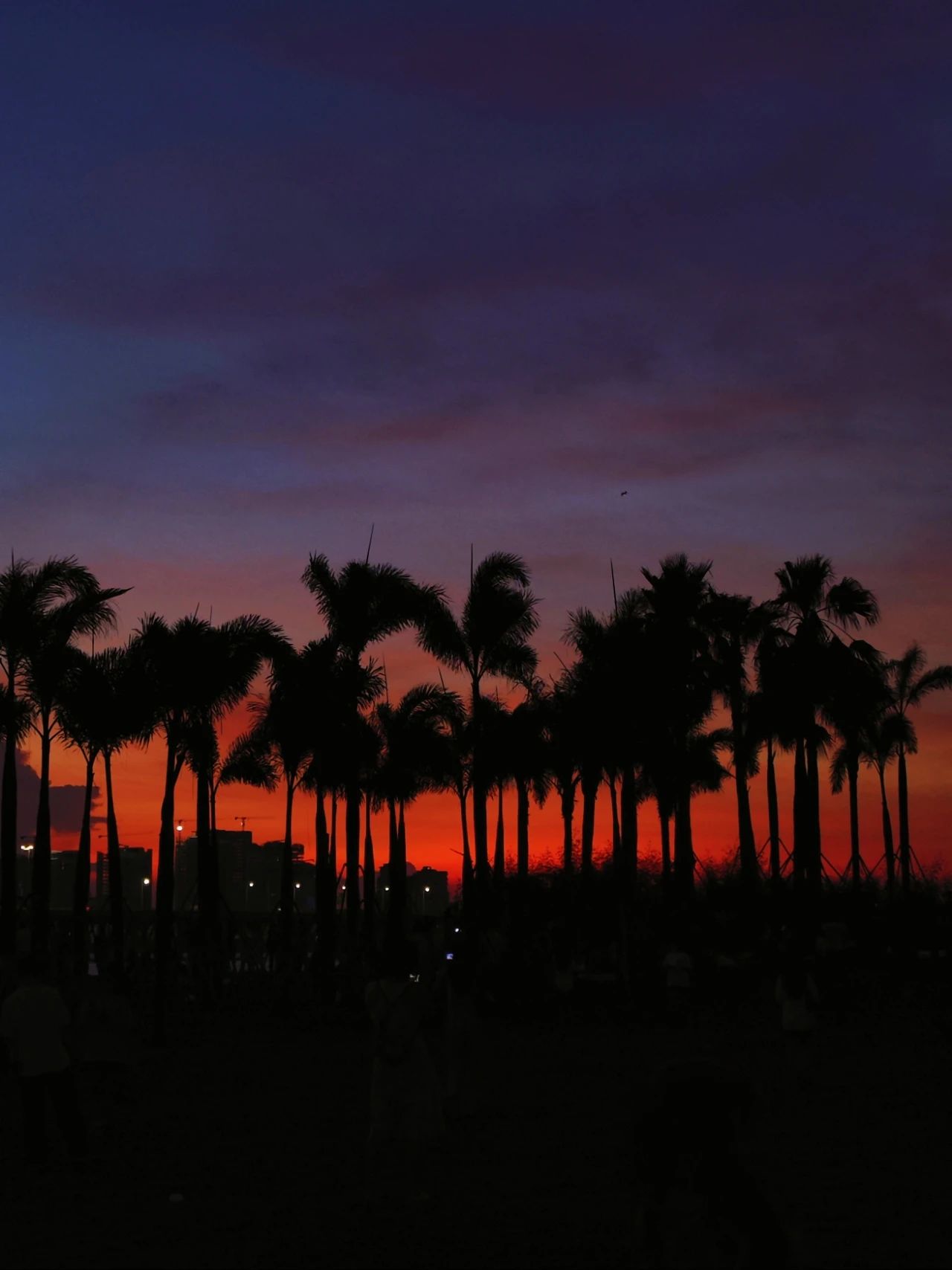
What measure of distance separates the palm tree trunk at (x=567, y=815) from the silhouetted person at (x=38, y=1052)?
35.2 metres

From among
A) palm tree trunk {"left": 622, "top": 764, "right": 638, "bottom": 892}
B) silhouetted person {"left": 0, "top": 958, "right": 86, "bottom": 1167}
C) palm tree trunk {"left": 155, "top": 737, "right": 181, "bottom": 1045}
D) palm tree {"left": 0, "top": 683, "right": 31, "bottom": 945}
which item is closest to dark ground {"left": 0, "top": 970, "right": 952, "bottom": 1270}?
silhouetted person {"left": 0, "top": 958, "right": 86, "bottom": 1167}

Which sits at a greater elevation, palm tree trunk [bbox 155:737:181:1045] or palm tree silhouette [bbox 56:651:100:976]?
palm tree silhouette [bbox 56:651:100:976]

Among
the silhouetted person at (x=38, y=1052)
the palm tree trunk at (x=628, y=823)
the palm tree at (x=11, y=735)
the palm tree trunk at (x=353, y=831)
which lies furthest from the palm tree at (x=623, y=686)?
the silhouetted person at (x=38, y=1052)

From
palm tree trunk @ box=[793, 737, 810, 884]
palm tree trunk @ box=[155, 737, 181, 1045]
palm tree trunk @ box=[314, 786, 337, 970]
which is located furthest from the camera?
palm tree trunk @ box=[793, 737, 810, 884]

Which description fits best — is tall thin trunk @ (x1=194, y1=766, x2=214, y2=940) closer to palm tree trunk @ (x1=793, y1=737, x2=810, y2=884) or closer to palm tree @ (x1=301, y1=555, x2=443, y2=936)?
palm tree @ (x1=301, y1=555, x2=443, y2=936)

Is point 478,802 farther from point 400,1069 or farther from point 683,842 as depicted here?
point 400,1069

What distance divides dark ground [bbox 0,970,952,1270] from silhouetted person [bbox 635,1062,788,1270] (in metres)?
0.17

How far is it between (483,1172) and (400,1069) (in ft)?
3.51

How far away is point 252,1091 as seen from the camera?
1820 cm

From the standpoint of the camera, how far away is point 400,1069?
11609 millimetres

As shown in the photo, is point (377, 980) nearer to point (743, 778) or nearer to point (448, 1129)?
point (448, 1129)

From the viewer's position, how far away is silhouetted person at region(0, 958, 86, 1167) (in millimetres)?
12203

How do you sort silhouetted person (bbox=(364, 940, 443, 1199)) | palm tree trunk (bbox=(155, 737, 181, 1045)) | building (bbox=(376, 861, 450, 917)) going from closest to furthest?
silhouetted person (bbox=(364, 940, 443, 1199))
palm tree trunk (bbox=(155, 737, 181, 1045))
building (bbox=(376, 861, 450, 917))

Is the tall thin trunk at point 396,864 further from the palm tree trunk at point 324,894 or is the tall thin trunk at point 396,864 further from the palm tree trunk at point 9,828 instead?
the palm tree trunk at point 9,828
